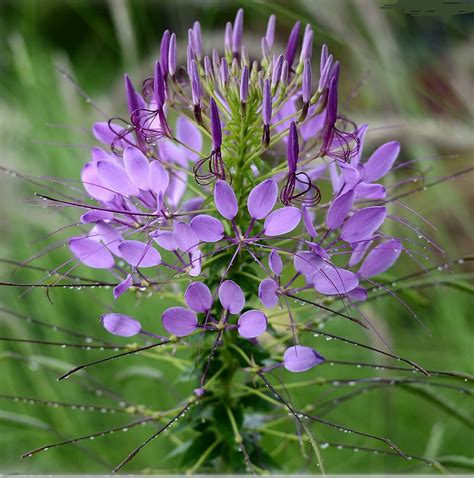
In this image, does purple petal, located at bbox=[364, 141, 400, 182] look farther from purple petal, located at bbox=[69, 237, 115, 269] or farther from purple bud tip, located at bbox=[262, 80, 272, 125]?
purple petal, located at bbox=[69, 237, 115, 269]

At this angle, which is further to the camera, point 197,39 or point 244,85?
point 197,39

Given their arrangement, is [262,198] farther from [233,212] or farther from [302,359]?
[302,359]

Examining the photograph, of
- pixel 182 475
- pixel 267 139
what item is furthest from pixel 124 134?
pixel 182 475

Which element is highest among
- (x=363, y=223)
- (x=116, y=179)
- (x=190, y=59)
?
(x=190, y=59)

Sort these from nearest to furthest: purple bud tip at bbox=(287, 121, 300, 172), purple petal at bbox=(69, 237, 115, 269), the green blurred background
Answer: purple bud tip at bbox=(287, 121, 300, 172) → purple petal at bbox=(69, 237, 115, 269) → the green blurred background

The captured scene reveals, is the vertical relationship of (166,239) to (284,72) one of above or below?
below

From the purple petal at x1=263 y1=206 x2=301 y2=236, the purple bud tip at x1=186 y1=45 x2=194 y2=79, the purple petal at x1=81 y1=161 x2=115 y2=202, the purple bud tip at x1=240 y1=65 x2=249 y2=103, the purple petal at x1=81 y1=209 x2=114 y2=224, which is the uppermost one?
the purple bud tip at x1=186 y1=45 x2=194 y2=79

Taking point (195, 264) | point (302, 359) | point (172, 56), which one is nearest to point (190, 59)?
point (172, 56)

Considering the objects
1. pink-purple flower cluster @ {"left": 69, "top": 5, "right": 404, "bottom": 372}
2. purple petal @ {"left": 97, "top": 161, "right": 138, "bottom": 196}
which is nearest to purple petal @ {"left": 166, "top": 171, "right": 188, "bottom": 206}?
pink-purple flower cluster @ {"left": 69, "top": 5, "right": 404, "bottom": 372}

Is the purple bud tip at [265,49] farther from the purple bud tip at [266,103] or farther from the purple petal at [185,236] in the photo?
the purple petal at [185,236]
